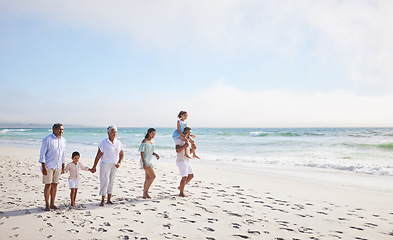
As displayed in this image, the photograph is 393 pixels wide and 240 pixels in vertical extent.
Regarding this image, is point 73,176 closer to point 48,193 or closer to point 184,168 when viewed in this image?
point 48,193

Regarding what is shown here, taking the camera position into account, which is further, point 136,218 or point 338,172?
point 338,172

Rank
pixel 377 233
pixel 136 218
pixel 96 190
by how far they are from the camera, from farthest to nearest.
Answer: pixel 96 190, pixel 136 218, pixel 377 233

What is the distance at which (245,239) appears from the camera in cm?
391

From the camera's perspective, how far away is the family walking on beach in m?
4.83

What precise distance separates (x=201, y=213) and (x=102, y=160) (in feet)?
7.56

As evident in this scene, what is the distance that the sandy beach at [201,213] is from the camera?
4113 mm

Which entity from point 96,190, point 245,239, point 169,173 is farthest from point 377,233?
point 169,173

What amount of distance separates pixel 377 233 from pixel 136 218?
4217 mm

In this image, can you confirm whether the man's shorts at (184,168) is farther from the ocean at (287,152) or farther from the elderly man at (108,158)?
the ocean at (287,152)

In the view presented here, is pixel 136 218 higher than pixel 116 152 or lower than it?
lower

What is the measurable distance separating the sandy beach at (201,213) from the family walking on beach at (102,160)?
0.40 m

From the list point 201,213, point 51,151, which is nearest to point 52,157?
point 51,151

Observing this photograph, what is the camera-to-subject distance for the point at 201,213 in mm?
5129

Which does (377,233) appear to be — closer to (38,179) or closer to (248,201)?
(248,201)
